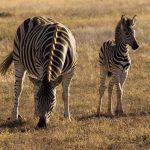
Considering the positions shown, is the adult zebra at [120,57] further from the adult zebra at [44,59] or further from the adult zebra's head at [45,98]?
the adult zebra's head at [45,98]

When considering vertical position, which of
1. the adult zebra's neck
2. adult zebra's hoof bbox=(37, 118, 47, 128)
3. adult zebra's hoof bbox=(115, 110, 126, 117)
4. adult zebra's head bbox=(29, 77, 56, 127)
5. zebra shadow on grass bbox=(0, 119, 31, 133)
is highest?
the adult zebra's neck

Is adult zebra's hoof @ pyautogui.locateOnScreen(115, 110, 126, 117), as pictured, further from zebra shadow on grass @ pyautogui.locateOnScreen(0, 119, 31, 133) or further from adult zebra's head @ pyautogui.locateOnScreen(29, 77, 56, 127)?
adult zebra's head @ pyautogui.locateOnScreen(29, 77, 56, 127)

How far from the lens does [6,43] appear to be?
24.6m

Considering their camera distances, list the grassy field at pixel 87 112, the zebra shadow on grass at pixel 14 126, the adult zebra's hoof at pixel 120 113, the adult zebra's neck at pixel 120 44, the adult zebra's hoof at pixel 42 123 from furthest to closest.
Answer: the adult zebra's neck at pixel 120 44, the adult zebra's hoof at pixel 120 113, the zebra shadow on grass at pixel 14 126, the adult zebra's hoof at pixel 42 123, the grassy field at pixel 87 112

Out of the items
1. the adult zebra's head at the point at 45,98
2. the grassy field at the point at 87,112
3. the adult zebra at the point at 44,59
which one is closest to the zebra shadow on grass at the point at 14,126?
the grassy field at the point at 87,112

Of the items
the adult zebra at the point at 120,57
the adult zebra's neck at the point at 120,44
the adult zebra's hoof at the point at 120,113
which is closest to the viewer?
the adult zebra's hoof at the point at 120,113

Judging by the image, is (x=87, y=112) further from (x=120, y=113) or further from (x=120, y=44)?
(x=120, y=44)

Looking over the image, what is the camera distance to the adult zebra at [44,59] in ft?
31.9

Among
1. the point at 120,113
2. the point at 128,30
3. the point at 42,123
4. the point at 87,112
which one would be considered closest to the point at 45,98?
the point at 42,123

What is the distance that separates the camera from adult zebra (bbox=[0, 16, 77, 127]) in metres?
9.71

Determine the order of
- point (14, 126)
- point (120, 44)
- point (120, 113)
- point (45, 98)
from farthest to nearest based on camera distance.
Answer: point (120, 44), point (120, 113), point (14, 126), point (45, 98)

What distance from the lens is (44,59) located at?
10.4 m

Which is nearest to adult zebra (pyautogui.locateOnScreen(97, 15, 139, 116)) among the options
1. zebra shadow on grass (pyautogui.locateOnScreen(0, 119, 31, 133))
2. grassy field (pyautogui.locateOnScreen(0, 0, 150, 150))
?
grassy field (pyautogui.locateOnScreen(0, 0, 150, 150))

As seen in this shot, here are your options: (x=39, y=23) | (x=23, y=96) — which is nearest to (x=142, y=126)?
(x=39, y=23)
